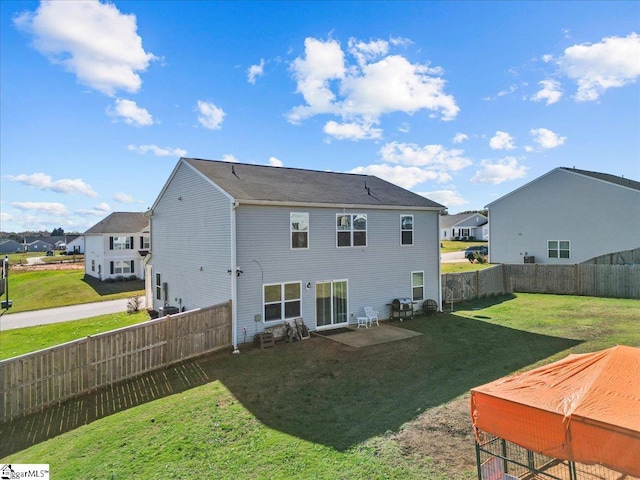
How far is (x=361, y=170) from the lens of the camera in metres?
23.2

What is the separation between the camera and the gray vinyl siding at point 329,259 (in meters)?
13.5

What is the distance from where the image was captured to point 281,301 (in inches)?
560

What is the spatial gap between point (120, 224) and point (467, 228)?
56.4 meters

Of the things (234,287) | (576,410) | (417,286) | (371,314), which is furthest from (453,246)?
(576,410)

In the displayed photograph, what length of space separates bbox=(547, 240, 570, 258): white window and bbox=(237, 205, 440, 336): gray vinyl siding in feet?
49.3

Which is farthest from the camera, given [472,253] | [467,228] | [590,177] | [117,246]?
[467,228]

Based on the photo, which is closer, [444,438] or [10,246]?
[444,438]

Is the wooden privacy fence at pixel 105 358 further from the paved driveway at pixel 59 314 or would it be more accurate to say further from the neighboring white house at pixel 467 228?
the neighboring white house at pixel 467 228

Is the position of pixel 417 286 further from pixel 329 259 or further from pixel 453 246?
pixel 453 246

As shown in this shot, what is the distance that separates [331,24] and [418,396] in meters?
14.7

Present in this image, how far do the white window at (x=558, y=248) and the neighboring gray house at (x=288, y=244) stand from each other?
15122mm

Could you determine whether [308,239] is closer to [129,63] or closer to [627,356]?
[129,63]

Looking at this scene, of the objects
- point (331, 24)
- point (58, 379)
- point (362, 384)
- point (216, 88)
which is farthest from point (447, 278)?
point (58, 379)

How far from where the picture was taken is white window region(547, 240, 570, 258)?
27375 millimetres
